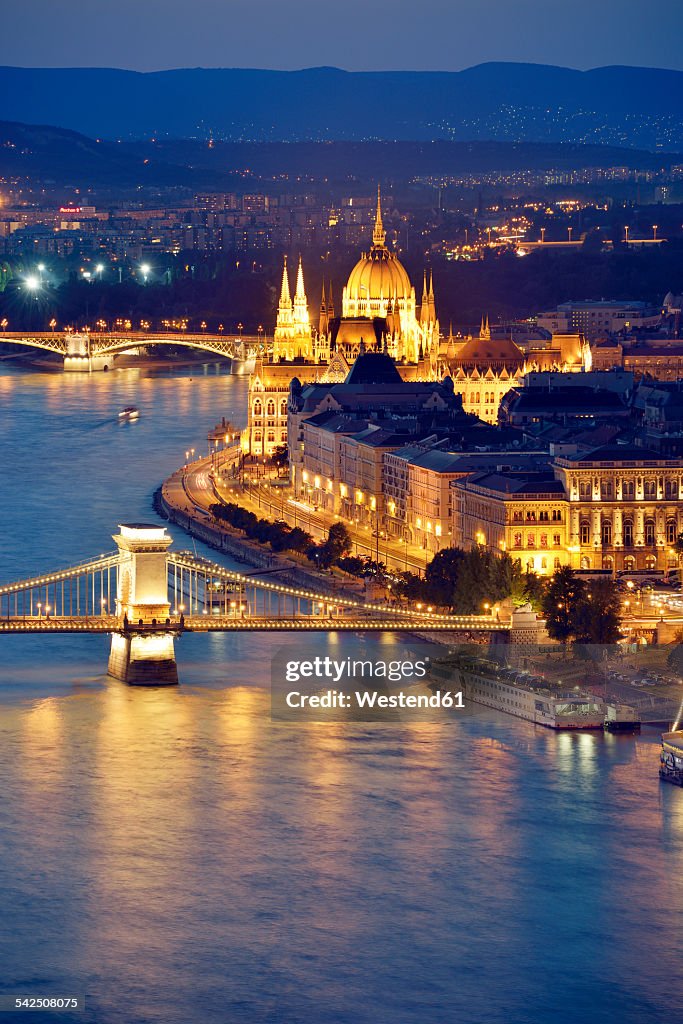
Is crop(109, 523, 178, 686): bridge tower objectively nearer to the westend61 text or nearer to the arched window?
the westend61 text

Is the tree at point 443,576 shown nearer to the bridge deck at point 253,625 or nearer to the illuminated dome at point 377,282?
the bridge deck at point 253,625

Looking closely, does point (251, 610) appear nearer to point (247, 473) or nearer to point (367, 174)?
point (247, 473)

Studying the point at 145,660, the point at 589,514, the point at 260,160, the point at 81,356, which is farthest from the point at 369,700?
the point at 260,160

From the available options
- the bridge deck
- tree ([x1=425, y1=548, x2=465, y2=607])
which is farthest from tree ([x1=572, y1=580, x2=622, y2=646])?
tree ([x1=425, y1=548, x2=465, y2=607])

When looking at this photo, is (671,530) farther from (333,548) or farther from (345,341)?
(345,341)

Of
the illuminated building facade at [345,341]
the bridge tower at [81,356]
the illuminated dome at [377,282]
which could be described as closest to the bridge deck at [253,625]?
the illuminated building facade at [345,341]

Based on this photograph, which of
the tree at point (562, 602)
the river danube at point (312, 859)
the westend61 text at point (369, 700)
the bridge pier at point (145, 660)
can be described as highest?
the tree at point (562, 602)
